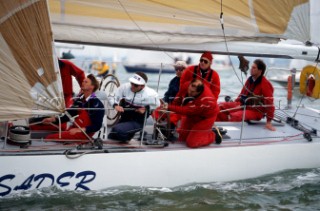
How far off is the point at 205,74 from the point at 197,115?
70 centimetres

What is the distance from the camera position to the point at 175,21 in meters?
6.79

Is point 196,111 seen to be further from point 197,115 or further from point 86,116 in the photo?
point 86,116

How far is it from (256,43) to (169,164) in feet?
6.62

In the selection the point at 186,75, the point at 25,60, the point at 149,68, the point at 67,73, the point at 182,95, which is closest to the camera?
the point at 25,60

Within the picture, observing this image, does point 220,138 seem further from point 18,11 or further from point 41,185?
point 18,11

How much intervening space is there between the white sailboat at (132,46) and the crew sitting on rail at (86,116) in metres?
0.20

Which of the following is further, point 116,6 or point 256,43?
point 256,43

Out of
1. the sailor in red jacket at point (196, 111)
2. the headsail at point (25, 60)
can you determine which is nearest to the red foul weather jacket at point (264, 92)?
the sailor in red jacket at point (196, 111)

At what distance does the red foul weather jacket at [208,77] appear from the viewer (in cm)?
719

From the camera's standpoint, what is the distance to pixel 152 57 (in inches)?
1473

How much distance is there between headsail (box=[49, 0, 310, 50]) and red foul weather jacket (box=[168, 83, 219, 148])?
692mm

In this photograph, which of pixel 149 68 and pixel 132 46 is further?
pixel 149 68

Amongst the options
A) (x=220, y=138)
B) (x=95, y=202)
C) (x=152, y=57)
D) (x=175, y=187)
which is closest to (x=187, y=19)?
(x=220, y=138)

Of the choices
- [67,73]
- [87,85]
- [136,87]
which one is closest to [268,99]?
[136,87]
